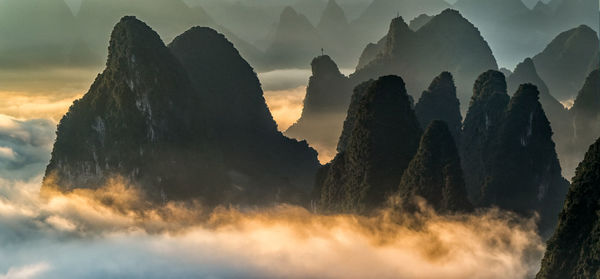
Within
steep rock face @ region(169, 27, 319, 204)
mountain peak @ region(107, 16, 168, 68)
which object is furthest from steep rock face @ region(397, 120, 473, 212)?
mountain peak @ region(107, 16, 168, 68)

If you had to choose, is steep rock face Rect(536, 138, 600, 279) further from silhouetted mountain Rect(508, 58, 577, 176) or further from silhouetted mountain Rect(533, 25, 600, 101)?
silhouetted mountain Rect(533, 25, 600, 101)

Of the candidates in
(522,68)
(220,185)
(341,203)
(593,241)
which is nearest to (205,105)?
(220,185)

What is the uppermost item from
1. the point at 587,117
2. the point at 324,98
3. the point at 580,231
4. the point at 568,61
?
the point at 568,61

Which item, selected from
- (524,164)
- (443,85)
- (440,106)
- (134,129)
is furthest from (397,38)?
(524,164)

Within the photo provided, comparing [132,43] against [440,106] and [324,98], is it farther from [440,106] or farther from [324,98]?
[324,98]

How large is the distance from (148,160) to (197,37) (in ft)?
87.4

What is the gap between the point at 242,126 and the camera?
92062 millimetres

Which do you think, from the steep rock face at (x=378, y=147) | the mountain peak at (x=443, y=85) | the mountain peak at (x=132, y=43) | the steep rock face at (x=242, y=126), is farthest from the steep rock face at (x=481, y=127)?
the mountain peak at (x=132, y=43)

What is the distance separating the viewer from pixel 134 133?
72625 millimetres

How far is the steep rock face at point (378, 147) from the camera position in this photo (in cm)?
5700

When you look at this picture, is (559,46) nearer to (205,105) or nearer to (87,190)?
(205,105)

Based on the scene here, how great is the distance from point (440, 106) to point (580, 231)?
46.3m

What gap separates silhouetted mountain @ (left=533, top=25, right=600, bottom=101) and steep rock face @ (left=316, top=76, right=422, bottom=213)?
116886 millimetres

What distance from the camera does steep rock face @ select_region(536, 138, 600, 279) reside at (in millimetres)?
34031
